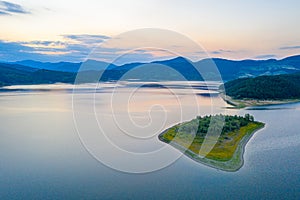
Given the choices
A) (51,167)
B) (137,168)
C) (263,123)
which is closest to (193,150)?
(137,168)

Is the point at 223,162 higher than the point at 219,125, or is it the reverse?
the point at 219,125

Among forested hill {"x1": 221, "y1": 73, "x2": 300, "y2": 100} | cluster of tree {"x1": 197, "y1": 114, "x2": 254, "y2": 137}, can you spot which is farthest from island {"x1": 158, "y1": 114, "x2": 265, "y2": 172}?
forested hill {"x1": 221, "y1": 73, "x2": 300, "y2": 100}

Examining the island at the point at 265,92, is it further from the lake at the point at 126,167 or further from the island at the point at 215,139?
the lake at the point at 126,167

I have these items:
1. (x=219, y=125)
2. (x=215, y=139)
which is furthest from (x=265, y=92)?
(x=215, y=139)

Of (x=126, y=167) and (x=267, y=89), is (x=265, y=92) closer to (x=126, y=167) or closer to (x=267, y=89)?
(x=267, y=89)

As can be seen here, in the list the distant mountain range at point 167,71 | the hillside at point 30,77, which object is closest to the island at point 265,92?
the distant mountain range at point 167,71

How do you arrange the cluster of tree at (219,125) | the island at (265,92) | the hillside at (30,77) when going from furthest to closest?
the hillside at (30,77), the island at (265,92), the cluster of tree at (219,125)

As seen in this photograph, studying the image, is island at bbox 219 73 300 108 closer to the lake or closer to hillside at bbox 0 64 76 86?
the lake

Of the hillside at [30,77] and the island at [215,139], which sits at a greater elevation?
the hillside at [30,77]
